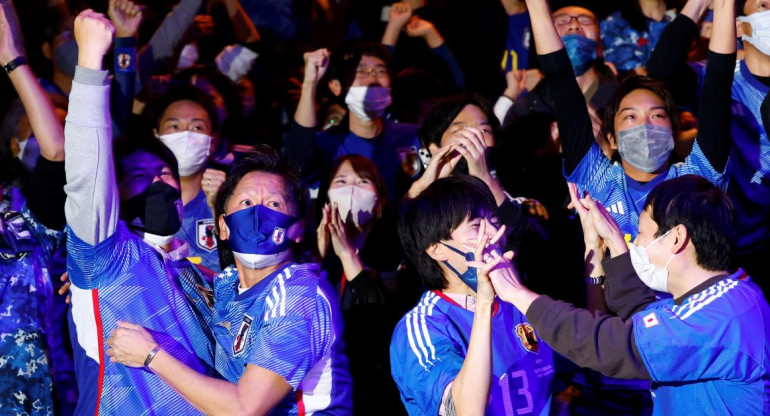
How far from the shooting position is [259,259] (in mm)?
3531

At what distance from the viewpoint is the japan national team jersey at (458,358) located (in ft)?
10.4

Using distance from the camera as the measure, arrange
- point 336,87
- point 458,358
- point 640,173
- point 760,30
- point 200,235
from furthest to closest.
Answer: point 336,87 → point 200,235 → point 760,30 → point 640,173 → point 458,358

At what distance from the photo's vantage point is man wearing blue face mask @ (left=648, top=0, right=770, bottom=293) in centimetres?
446

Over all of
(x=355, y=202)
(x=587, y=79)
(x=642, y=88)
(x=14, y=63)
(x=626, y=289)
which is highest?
(x=14, y=63)

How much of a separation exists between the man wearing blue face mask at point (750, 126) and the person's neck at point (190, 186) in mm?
2427

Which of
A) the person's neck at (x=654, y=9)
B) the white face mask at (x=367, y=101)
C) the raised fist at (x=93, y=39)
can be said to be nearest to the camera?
A: the raised fist at (x=93, y=39)

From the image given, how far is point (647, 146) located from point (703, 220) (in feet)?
4.11

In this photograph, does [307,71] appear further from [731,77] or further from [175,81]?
[731,77]

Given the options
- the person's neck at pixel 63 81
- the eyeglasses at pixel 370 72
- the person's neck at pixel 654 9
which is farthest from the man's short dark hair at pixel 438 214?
the person's neck at pixel 654 9

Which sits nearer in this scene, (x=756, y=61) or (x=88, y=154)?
(x=88, y=154)

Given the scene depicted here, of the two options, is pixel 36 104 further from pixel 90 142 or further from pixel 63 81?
pixel 63 81

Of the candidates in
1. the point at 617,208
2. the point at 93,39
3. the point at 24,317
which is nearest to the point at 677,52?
the point at 617,208

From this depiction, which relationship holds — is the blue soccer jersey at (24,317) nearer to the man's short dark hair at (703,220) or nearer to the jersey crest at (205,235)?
the jersey crest at (205,235)

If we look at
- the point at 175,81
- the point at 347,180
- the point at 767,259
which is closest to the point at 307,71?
the point at 347,180
